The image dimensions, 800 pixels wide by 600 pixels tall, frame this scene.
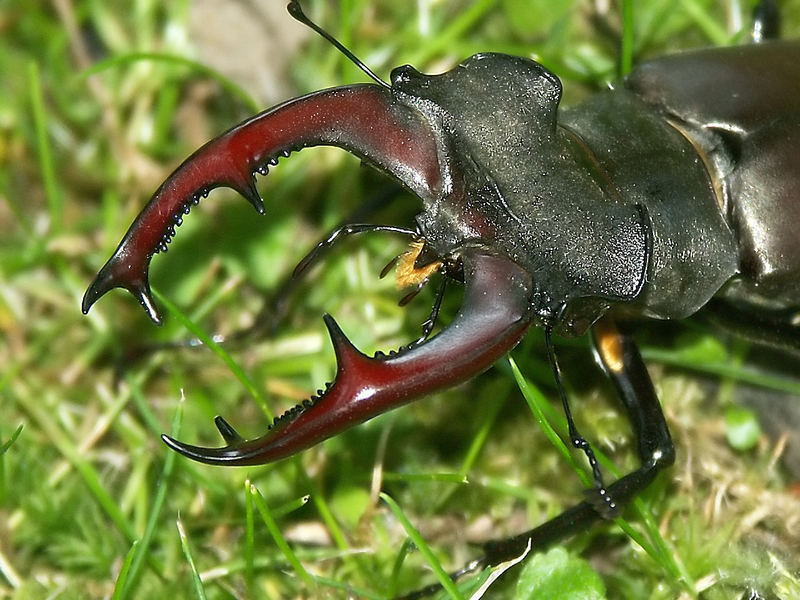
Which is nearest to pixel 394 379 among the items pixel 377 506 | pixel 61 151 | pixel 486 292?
pixel 486 292

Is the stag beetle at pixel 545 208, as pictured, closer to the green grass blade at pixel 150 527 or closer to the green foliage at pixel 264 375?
the green foliage at pixel 264 375

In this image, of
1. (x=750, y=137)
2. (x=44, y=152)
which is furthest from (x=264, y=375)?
(x=750, y=137)

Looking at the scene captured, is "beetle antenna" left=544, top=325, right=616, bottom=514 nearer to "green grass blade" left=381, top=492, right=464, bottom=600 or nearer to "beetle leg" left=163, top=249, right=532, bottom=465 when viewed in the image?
"beetle leg" left=163, top=249, right=532, bottom=465

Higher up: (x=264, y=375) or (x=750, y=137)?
(x=750, y=137)

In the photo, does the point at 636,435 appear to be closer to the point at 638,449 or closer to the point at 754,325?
the point at 638,449

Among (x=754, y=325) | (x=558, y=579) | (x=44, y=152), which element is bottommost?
(x=558, y=579)

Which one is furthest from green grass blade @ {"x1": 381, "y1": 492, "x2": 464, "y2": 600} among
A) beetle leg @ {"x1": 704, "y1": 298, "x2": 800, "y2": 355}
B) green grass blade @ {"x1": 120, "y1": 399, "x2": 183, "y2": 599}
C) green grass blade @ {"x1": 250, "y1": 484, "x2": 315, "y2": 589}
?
beetle leg @ {"x1": 704, "y1": 298, "x2": 800, "y2": 355}
